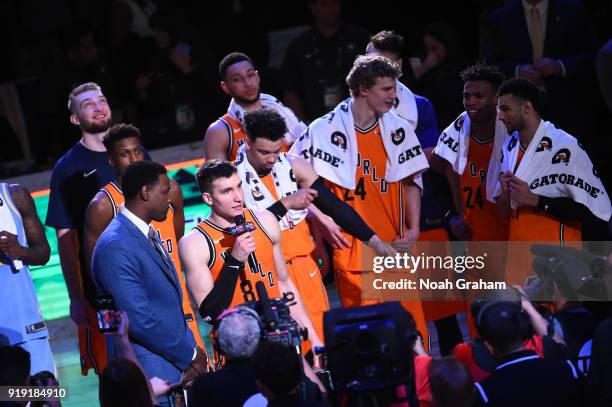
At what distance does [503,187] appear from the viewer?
7191mm

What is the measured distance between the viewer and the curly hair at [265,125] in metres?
7.07

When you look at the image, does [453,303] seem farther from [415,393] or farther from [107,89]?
[107,89]

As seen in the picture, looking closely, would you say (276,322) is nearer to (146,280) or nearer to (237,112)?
(146,280)

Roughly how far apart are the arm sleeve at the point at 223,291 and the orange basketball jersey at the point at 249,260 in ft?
0.78

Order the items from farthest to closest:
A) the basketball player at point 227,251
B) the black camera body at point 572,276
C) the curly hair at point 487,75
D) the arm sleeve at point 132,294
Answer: the curly hair at point 487,75 → the basketball player at point 227,251 → the arm sleeve at point 132,294 → the black camera body at point 572,276

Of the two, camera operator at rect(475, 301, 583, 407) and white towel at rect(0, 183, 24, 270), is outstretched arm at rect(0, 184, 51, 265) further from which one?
camera operator at rect(475, 301, 583, 407)

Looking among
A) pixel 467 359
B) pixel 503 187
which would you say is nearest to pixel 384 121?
pixel 503 187

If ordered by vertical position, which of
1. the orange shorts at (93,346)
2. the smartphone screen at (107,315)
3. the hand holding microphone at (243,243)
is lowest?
the orange shorts at (93,346)

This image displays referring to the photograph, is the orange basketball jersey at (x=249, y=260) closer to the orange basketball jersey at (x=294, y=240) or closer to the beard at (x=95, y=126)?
the orange basketball jersey at (x=294, y=240)

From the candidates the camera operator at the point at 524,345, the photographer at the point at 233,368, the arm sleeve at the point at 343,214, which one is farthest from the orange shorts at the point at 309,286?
the photographer at the point at 233,368

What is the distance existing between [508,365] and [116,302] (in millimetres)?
2018

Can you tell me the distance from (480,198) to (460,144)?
380mm

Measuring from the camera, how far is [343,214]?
23.6ft

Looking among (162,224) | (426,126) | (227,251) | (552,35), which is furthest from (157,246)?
(552,35)
